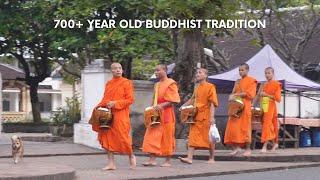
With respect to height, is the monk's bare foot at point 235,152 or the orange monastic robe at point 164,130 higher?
the orange monastic robe at point 164,130

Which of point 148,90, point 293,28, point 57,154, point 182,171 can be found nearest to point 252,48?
point 293,28

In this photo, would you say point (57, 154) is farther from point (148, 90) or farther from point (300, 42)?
point (300, 42)

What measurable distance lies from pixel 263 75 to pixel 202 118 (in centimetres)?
426

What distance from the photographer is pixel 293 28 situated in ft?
98.2

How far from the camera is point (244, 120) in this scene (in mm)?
14461

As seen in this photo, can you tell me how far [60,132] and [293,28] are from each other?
504 inches

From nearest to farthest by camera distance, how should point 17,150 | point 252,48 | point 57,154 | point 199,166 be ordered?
point 17,150 → point 199,166 → point 57,154 → point 252,48

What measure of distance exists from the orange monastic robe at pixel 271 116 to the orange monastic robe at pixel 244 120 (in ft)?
2.62

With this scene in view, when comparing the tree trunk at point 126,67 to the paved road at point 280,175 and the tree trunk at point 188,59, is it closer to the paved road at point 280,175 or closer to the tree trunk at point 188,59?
→ the tree trunk at point 188,59

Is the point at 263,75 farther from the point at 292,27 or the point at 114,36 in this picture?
the point at 292,27

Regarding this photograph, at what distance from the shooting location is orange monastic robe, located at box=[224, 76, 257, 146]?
47.2 feet

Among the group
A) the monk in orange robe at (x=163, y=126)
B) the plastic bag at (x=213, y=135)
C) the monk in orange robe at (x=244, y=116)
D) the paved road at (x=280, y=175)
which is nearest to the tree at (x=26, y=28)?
the monk in orange robe at (x=244, y=116)

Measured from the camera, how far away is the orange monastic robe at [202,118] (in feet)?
43.5

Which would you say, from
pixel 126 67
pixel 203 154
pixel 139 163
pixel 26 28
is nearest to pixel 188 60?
pixel 203 154
